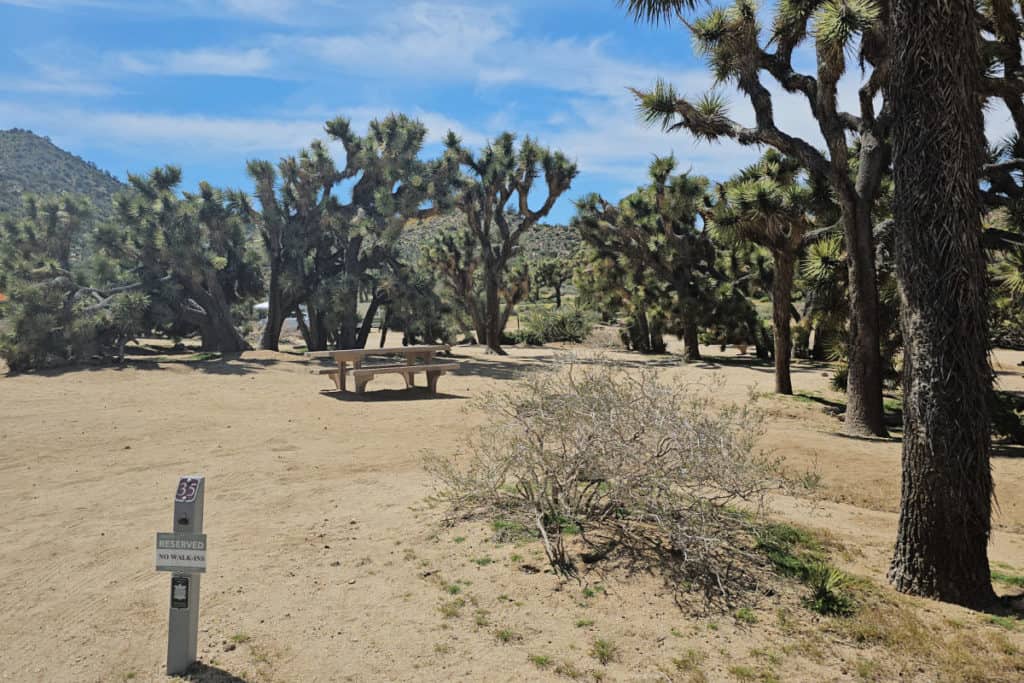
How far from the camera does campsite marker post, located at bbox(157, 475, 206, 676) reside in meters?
3.21

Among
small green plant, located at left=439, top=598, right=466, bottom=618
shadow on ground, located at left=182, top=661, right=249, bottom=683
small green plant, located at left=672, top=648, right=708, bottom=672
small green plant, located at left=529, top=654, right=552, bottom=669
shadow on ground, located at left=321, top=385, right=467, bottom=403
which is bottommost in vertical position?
shadow on ground, located at left=182, top=661, right=249, bottom=683

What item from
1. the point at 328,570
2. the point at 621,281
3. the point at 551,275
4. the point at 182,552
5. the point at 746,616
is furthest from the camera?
the point at 551,275

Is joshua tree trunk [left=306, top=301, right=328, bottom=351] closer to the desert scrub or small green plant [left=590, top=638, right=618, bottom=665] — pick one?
the desert scrub

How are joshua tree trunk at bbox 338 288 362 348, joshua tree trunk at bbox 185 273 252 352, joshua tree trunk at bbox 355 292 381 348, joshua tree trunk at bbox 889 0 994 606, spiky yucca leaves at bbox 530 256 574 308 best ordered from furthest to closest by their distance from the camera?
1. spiky yucca leaves at bbox 530 256 574 308
2. joshua tree trunk at bbox 355 292 381 348
3. joshua tree trunk at bbox 338 288 362 348
4. joshua tree trunk at bbox 185 273 252 352
5. joshua tree trunk at bbox 889 0 994 606

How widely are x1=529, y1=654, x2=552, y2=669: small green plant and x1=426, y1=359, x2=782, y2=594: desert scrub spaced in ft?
3.31

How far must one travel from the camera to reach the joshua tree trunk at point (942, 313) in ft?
13.9

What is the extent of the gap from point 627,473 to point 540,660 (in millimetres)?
1556

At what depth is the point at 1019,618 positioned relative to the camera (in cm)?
401

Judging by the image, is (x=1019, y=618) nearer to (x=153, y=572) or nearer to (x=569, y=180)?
(x=153, y=572)

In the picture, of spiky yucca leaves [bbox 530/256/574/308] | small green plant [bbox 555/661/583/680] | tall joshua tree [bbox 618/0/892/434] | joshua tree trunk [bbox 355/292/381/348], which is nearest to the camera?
small green plant [bbox 555/661/583/680]

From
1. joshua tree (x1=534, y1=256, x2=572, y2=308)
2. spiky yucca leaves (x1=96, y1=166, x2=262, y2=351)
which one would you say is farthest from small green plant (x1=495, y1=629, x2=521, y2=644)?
joshua tree (x1=534, y1=256, x2=572, y2=308)

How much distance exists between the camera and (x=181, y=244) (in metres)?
18.8

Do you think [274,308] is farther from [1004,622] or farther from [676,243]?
[1004,622]

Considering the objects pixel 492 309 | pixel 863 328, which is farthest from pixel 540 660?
pixel 492 309
